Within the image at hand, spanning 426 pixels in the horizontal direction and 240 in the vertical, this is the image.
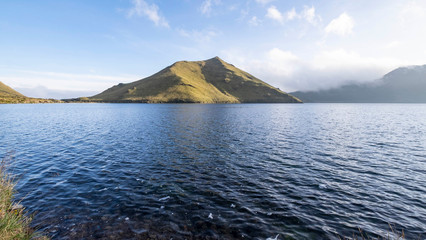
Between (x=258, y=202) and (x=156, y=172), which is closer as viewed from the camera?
(x=258, y=202)

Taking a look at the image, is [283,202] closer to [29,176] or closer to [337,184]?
[337,184]

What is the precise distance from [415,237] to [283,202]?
749cm

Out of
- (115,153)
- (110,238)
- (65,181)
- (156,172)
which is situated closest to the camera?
(110,238)

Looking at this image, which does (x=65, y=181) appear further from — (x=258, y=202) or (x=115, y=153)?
(x=258, y=202)

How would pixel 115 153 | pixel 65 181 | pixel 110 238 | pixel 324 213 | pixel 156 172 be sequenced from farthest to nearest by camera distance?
1. pixel 115 153
2. pixel 156 172
3. pixel 65 181
4. pixel 324 213
5. pixel 110 238

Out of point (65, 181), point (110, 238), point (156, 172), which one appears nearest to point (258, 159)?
point (156, 172)

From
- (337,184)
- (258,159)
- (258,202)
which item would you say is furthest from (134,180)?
(337,184)

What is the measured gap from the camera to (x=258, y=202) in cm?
1507

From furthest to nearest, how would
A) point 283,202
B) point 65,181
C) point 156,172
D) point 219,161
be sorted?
point 219,161
point 156,172
point 65,181
point 283,202

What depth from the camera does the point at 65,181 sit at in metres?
18.2

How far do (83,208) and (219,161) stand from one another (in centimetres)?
1577

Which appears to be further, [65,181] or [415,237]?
[65,181]

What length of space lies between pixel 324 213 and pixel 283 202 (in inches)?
111

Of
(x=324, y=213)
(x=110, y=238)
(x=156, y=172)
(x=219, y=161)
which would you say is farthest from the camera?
(x=219, y=161)
